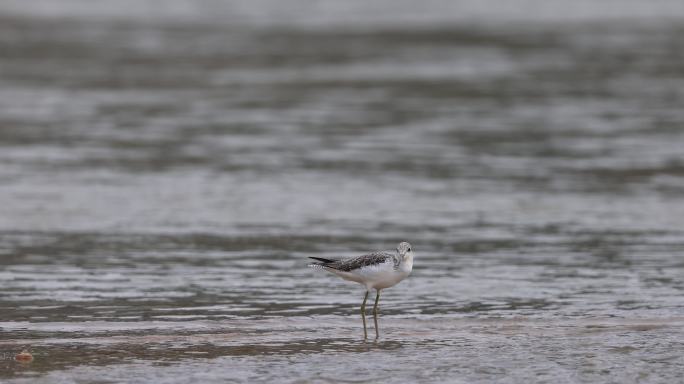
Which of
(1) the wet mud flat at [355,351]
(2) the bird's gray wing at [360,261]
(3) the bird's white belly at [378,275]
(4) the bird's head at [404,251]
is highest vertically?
(4) the bird's head at [404,251]

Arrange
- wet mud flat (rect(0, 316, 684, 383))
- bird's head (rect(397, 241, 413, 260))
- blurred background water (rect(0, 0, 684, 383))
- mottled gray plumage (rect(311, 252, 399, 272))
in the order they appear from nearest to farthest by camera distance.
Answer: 1. wet mud flat (rect(0, 316, 684, 383))
2. blurred background water (rect(0, 0, 684, 383))
3. bird's head (rect(397, 241, 413, 260))
4. mottled gray plumage (rect(311, 252, 399, 272))

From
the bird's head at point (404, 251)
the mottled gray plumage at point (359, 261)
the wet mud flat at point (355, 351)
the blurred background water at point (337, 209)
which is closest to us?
the wet mud flat at point (355, 351)

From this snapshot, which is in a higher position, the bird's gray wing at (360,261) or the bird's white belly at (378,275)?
the bird's gray wing at (360,261)

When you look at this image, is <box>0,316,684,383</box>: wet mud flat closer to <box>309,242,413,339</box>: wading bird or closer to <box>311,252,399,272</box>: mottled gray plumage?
<box>309,242,413,339</box>: wading bird

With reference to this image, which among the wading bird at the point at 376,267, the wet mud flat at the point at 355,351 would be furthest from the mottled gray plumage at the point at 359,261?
the wet mud flat at the point at 355,351

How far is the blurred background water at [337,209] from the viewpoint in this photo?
11.6m

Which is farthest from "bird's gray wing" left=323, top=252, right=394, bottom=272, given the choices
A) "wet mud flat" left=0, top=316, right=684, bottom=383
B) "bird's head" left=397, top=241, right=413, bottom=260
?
"wet mud flat" left=0, top=316, right=684, bottom=383

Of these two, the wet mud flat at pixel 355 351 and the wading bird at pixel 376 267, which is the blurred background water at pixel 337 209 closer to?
the wet mud flat at pixel 355 351

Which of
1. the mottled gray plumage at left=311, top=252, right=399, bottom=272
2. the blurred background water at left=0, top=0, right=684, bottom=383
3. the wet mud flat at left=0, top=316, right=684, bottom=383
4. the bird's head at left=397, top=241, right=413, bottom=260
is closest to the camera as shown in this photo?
the wet mud flat at left=0, top=316, right=684, bottom=383

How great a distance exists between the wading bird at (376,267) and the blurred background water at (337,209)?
0.47 m

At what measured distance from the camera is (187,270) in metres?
15.3

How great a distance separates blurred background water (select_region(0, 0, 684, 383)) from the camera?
1159cm

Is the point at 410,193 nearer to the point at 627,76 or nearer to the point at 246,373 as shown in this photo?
the point at 246,373

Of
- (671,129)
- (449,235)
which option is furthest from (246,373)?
(671,129)
